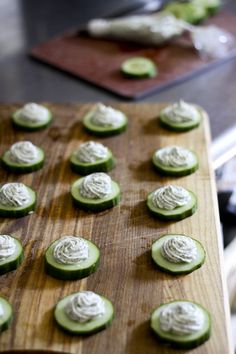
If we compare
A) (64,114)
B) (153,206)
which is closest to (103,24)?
(64,114)

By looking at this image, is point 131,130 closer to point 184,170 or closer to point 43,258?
point 184,170

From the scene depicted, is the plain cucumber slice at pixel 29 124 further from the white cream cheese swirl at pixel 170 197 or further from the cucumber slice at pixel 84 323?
the cucumber slice at pixel 84 323

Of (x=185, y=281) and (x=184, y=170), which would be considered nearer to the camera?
(x=185, y=281)

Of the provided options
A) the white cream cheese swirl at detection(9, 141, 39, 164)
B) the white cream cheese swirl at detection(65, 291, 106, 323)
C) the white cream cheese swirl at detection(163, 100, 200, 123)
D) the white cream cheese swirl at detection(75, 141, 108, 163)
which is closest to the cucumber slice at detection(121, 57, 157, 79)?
the white cream cheese swirl at detection(163, 100, 200, 123)

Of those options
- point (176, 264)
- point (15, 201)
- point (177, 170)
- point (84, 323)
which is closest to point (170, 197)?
point (177, 170)

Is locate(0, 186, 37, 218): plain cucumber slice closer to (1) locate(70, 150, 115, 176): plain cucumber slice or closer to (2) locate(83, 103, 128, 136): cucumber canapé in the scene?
(1) locate(70, 150, 115, 176): plain cucumber slice
